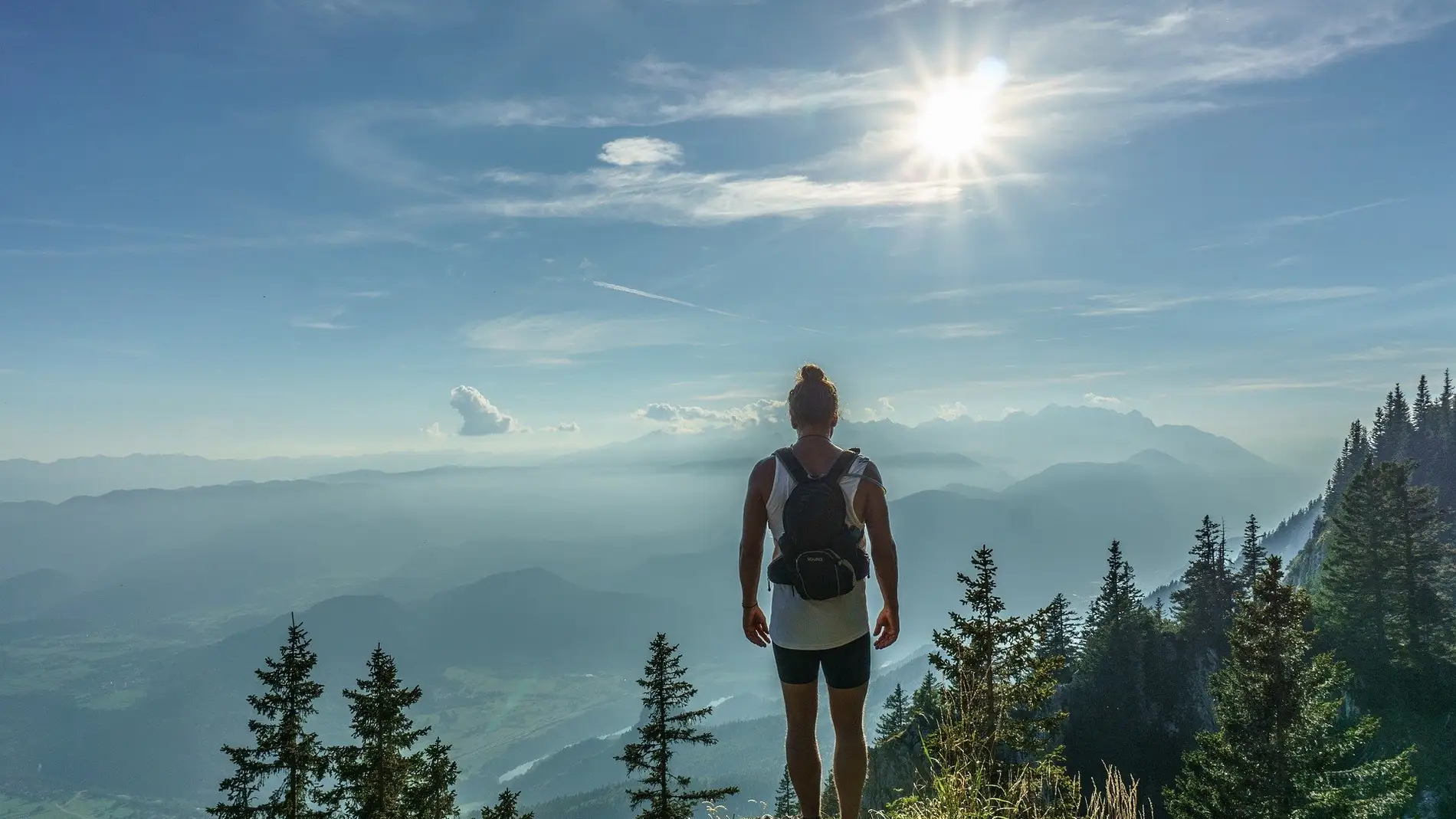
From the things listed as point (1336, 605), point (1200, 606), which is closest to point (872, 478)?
point (1336, 605)

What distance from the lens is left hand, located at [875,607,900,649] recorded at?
5.54 metres

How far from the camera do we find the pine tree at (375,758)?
16.6 metres

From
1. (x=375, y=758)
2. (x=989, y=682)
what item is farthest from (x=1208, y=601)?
(x=375, y=758)

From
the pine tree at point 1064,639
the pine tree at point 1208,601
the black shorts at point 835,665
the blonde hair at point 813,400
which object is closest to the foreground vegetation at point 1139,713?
the pine tree at point 1208,601

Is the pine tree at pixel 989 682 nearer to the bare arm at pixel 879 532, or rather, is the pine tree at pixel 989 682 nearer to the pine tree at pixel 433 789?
the bare arm at pixel 879 532

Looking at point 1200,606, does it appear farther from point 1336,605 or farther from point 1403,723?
point 1403,723

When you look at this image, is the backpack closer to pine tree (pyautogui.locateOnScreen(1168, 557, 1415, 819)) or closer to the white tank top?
the white tank top

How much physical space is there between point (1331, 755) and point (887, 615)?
62.1 ft

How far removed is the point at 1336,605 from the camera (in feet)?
134

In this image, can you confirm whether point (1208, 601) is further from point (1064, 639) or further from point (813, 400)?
→ point (813, 400)

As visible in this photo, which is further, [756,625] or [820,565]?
[756,625]

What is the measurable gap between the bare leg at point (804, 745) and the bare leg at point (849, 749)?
165 mm

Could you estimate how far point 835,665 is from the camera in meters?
5.28

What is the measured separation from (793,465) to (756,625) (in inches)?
60.0
